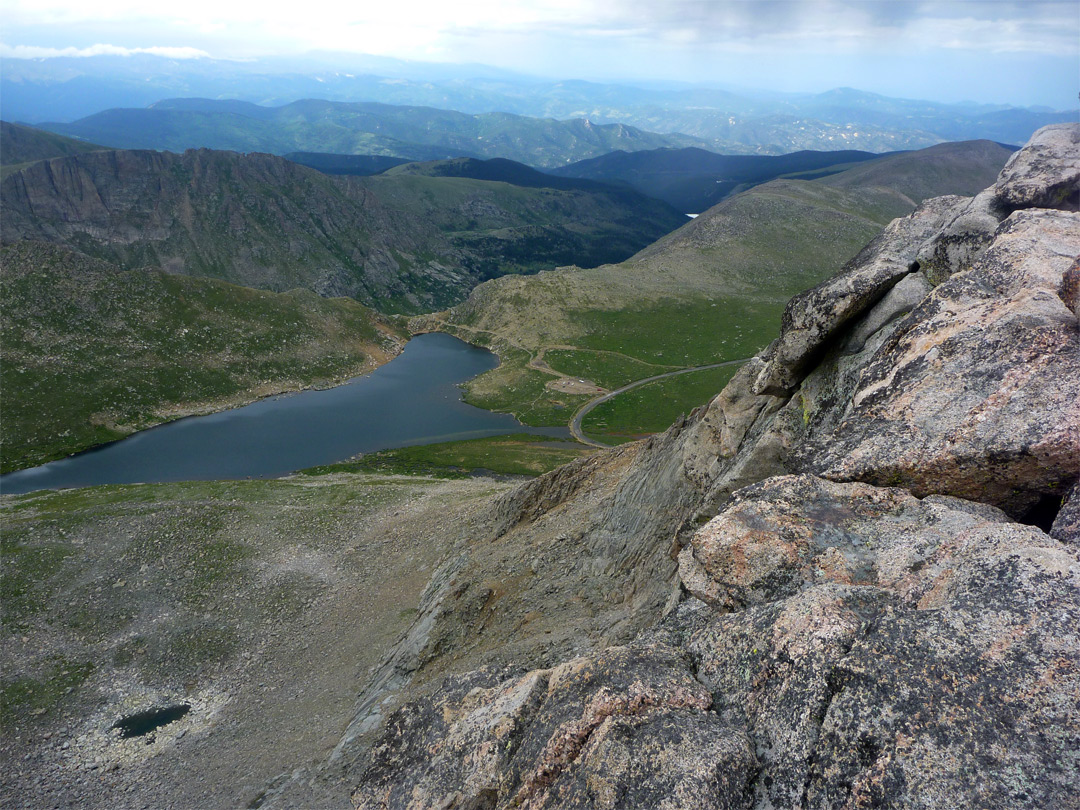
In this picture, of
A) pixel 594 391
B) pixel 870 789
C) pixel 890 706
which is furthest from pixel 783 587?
pixel 594 391

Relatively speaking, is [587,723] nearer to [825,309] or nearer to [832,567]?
[832,567]

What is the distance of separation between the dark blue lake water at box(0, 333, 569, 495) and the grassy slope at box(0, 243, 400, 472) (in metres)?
4.38

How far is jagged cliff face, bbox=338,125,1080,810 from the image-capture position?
10.3 m

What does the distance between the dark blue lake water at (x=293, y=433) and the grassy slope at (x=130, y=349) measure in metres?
4.38

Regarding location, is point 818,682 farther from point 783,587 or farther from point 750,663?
point 783,587

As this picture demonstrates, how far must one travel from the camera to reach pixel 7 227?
18625 cm

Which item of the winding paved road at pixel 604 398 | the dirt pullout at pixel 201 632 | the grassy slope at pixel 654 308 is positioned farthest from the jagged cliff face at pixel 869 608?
the grassy slope at pixel 654 308

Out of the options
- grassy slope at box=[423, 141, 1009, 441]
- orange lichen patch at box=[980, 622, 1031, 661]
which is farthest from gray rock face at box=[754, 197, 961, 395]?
grassy slope at box=[423, 141, 1009, 441]

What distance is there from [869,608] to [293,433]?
3896 inches

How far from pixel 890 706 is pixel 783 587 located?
154 inches

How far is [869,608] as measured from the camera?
12.4m

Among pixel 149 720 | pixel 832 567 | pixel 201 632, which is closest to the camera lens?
pixel 832 567

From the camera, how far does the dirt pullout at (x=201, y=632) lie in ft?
107

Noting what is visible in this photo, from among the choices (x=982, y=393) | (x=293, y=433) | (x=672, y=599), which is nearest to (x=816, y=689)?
(x=672, y=599)
